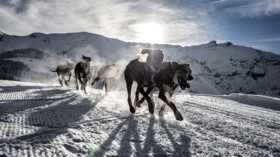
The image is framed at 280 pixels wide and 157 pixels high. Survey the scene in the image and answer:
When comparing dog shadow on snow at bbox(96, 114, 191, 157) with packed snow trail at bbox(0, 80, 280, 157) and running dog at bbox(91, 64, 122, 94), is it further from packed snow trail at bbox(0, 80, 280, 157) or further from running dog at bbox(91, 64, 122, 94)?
running dog at bbox(91, 64, 122, 94)

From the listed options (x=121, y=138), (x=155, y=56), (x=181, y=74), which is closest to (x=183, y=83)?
(x=181, y=74)

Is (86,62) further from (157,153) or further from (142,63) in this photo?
(157,153)

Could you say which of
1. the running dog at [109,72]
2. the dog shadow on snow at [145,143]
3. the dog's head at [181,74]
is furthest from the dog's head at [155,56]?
the running dog at [109,72]

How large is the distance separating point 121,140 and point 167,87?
8.47ft

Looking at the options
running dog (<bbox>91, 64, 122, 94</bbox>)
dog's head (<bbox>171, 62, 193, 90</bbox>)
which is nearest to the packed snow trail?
dog's head (<bbox>171, 62, 193, 90</bbox>)

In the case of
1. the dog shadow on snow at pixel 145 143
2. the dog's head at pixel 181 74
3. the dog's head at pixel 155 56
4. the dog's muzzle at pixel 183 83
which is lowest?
the dog shadow on snow at pixel 145 143

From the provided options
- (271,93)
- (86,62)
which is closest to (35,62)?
(86,62)

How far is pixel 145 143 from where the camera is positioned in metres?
3.02

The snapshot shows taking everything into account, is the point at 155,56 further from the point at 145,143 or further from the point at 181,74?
the point at 145,143

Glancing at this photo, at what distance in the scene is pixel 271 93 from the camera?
195 m

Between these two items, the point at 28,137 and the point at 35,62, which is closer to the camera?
the point at 28,137

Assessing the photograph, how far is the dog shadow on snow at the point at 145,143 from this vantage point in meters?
2.67

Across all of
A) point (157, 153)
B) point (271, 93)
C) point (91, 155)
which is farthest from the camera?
point (271, 93)

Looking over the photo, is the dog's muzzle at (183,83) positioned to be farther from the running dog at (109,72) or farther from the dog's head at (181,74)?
the running dog at (109,72)
